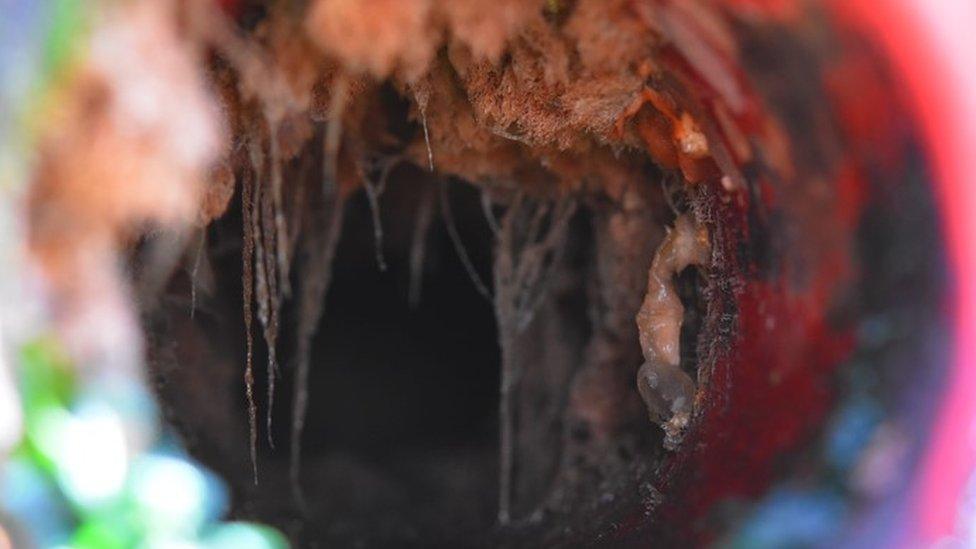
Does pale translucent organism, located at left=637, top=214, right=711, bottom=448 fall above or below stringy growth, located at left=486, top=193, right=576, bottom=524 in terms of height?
below

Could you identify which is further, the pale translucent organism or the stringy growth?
the stringy growth

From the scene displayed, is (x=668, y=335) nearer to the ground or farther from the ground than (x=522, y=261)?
nearer to the ground

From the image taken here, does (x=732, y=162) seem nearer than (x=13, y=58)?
No

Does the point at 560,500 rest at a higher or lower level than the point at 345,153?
lower

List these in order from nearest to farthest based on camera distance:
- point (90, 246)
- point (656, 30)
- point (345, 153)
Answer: point (90, 246) < point (656, 30) < point (345, 153)

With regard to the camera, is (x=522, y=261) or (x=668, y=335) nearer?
(x=668, y=335)

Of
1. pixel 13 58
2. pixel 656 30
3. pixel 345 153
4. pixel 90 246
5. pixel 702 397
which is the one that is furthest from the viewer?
pixel 345 153

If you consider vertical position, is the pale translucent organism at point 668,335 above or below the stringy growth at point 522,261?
below

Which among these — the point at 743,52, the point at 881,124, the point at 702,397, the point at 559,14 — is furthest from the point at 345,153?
the point at 881,124

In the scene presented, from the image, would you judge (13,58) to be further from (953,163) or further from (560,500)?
(560,500)

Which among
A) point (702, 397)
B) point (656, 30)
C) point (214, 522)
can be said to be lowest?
point (214, 522)

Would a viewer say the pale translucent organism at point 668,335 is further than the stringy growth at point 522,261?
No
